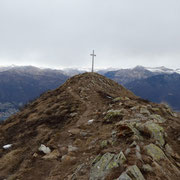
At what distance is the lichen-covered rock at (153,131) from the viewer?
46.3 ft

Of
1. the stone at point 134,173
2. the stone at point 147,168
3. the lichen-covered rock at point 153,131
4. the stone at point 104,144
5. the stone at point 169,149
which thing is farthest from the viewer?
the lichen-covered rock at point 153,131

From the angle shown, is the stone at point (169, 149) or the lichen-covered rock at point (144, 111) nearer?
the stone at point (169, 149)

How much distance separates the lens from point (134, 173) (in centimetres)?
945

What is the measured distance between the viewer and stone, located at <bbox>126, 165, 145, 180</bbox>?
9.29 metres

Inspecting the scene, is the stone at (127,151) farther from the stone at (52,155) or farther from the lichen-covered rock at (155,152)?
the stone at (52,155)

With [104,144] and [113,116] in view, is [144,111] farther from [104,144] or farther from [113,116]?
[104,144]

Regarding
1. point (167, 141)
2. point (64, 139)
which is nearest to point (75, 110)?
point (64, 139)

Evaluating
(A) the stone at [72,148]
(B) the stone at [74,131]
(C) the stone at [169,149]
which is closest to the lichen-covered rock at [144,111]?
(C) the stone at [169,149]

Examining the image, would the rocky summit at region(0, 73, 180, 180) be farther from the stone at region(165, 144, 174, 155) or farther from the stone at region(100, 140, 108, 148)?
the stone at region(100, 140, 108, 148)

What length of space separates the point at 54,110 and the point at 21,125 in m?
5.19

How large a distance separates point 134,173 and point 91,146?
5867 millimetres

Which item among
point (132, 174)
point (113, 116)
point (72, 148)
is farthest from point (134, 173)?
point (113, 116)

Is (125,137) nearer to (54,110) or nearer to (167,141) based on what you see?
(167,141)

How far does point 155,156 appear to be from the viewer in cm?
1160
